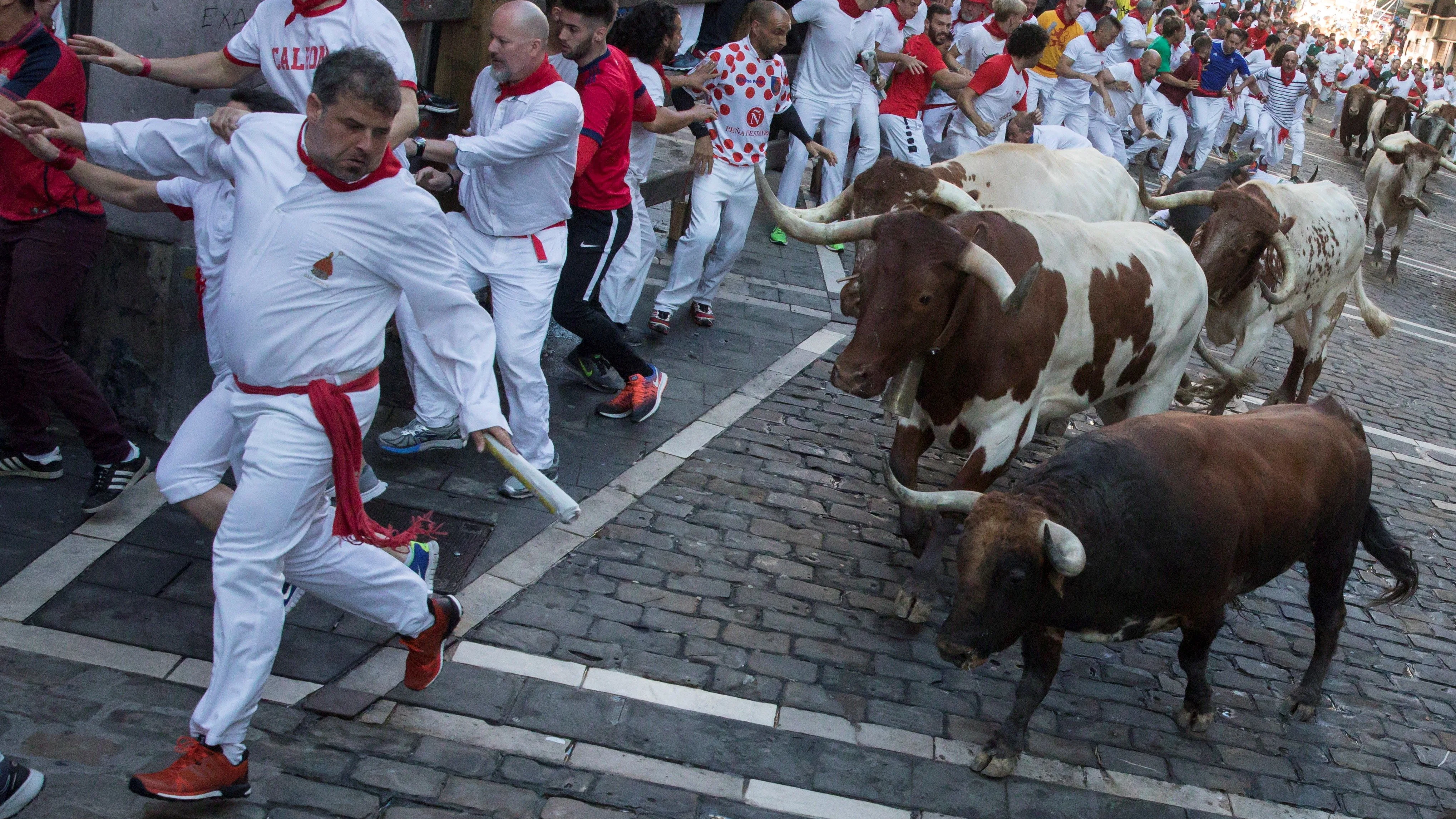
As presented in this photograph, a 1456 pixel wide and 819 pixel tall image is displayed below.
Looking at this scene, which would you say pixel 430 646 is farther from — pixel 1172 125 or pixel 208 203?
pixel 1172 125

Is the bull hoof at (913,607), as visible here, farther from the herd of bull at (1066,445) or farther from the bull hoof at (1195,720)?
the bull hoof at (1195,720)

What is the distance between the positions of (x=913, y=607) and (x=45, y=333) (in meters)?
3.99

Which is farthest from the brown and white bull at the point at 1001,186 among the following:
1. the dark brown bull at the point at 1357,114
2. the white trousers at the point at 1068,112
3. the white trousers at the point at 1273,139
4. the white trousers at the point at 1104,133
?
the dark brown bull at the point at 1357,114

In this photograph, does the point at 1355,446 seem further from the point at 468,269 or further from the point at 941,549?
the point at 468,269

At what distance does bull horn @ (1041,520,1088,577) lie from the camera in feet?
14.2

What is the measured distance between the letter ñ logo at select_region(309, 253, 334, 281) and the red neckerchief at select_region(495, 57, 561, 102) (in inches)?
89.5

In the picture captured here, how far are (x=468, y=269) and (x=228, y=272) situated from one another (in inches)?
92.5

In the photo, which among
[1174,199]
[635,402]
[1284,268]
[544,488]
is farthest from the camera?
[1174,199]

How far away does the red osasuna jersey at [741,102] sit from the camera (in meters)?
8.62

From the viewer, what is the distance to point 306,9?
5316 mm

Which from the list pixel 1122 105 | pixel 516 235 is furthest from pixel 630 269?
pixel 1122 105

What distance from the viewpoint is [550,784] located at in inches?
169

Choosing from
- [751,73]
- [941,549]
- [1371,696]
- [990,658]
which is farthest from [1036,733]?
[751,73]

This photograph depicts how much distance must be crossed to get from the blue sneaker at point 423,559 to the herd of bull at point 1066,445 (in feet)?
6.15
